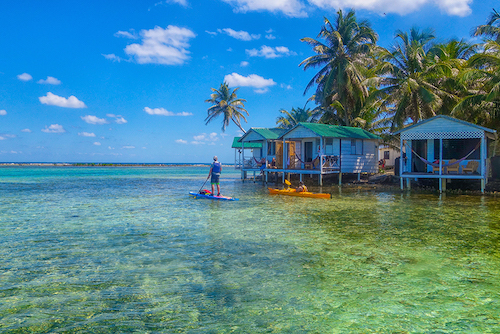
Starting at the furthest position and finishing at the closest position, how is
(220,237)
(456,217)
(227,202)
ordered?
(227,202) < (456,217) < (220,237)

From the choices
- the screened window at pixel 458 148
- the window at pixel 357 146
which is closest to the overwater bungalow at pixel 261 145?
the window at pixel 357 146

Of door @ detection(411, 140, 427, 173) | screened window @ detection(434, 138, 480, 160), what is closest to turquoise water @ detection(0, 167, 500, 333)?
screened window @ detection(434, 138, 480, 160)

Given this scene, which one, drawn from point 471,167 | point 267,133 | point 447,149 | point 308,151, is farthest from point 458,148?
point 267,133

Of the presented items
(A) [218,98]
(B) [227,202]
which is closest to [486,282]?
(B) [227,202]

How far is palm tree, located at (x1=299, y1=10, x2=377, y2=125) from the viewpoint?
106ft

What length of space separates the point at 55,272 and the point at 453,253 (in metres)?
8.25

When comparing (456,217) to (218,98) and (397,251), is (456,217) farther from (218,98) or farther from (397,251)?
(218,98)

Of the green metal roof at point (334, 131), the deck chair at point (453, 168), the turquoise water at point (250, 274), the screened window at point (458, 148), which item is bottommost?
the turquoise water at point (250, 274)

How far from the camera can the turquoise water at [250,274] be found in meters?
4.79

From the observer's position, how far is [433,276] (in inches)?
258

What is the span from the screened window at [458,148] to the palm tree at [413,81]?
3419 millimetres

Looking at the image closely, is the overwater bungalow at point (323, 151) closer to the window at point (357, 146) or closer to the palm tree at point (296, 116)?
the window at point (357, 146)

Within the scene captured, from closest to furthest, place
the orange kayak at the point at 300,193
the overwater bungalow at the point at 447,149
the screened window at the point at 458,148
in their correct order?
the orange kayak at the point at 300,193, the overwater bungalow at the point at 447,149, the screened window at the point at 458,148

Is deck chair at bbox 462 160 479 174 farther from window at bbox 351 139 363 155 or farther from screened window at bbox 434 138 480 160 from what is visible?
window at bbox 351 139 363 155
